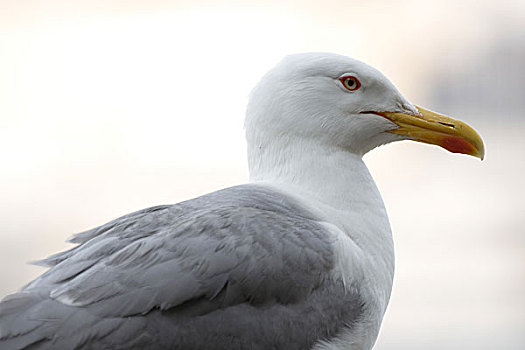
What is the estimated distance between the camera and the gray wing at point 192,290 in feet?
7.25

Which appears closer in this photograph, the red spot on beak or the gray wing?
the gray wing

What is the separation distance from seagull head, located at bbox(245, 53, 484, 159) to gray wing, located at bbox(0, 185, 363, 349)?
45 centimetres

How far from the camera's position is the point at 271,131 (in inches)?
113

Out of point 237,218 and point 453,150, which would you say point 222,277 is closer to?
point 237,218

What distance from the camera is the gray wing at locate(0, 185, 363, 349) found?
2.21m

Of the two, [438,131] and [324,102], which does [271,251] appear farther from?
[438,131]

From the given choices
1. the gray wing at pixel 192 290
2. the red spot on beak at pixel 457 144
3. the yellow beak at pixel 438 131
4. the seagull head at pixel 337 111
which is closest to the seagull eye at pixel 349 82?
the seagull head at pixel 337 111

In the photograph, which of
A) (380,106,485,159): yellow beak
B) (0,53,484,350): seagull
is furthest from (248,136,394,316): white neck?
(380,106,485,159): yellow beak

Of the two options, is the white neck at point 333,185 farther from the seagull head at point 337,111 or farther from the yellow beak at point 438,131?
the yellow beak at point 438,131

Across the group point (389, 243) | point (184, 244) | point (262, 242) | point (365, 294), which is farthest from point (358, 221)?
point (184, 244)

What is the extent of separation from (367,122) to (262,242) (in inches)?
28.0

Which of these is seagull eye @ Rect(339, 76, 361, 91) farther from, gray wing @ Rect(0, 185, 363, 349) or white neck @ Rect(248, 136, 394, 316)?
gray wing @ Rect(0, 185, 363, 349)

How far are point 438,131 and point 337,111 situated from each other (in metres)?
0.34

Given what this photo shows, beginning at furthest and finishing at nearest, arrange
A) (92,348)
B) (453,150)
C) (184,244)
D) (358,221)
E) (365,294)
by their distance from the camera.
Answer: (453,150), (358,221), (365,294), (184,244), (92,348)
